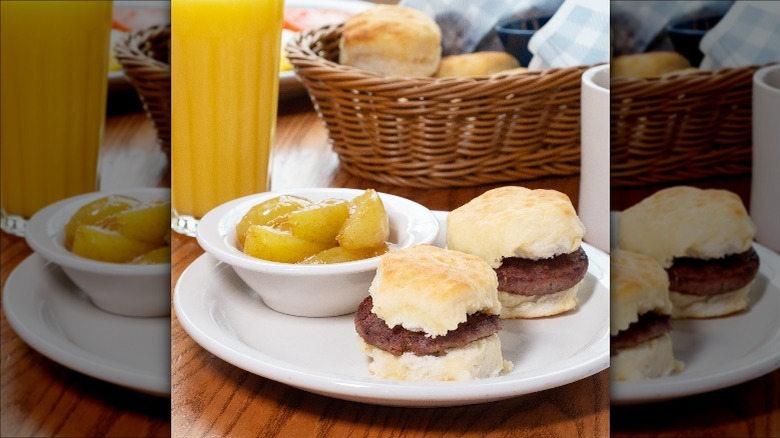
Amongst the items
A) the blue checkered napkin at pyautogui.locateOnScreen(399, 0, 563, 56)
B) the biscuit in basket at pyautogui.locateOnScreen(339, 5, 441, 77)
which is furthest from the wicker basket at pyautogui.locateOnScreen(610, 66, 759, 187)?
the biscuit in basket at pyautogui.locateOnScreen(339, 5, 441, 77)

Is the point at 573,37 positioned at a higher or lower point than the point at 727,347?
higher

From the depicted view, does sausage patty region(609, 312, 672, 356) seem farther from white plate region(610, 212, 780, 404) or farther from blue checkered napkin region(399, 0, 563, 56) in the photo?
blue checkered napkin region(399, 0, 563, 56)

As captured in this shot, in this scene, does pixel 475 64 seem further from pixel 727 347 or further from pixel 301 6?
pixel 727 347

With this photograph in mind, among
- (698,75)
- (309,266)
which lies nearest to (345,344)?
(309,266)

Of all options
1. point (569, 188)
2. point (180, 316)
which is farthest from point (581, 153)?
point (180, 316)

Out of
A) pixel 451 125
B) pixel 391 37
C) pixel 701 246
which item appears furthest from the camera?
pixel 391 37
